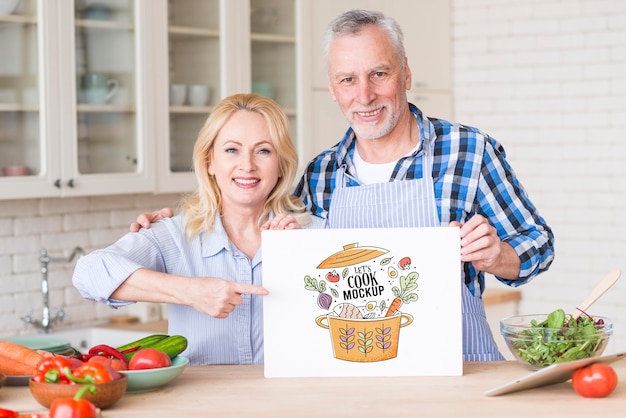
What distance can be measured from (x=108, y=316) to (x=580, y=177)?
244 centimetres

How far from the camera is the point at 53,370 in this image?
2.14 m

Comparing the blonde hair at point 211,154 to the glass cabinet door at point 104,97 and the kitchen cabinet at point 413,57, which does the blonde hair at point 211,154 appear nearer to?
the glass cabinet door at point 104,97

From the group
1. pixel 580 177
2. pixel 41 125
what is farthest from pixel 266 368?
pixel 580 177

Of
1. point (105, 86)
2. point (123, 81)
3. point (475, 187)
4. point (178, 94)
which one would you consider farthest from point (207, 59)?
point (475, 187)

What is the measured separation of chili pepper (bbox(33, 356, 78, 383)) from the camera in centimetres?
213

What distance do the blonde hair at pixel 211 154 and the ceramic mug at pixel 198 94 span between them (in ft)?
5.36

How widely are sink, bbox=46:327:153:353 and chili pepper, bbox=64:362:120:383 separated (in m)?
2.20

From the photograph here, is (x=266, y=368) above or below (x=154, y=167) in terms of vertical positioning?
below

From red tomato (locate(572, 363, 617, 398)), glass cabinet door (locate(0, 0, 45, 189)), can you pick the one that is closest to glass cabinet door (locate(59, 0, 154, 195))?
glass cabinet door (locate(0, 0, 45, 189))

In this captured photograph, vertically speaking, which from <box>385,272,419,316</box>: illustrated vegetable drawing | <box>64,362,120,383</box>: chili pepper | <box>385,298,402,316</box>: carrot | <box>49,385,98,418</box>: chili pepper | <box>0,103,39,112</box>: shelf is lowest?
<box>49,385,98,418</box>: chili pepper

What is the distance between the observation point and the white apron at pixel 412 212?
2.96 meters

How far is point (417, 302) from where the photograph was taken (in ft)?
8.00

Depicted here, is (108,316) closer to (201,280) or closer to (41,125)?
(41,125)

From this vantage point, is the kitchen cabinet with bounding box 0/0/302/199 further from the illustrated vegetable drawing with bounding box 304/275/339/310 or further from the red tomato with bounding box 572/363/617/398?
the red tomato with bounding box 572/363/617/398
